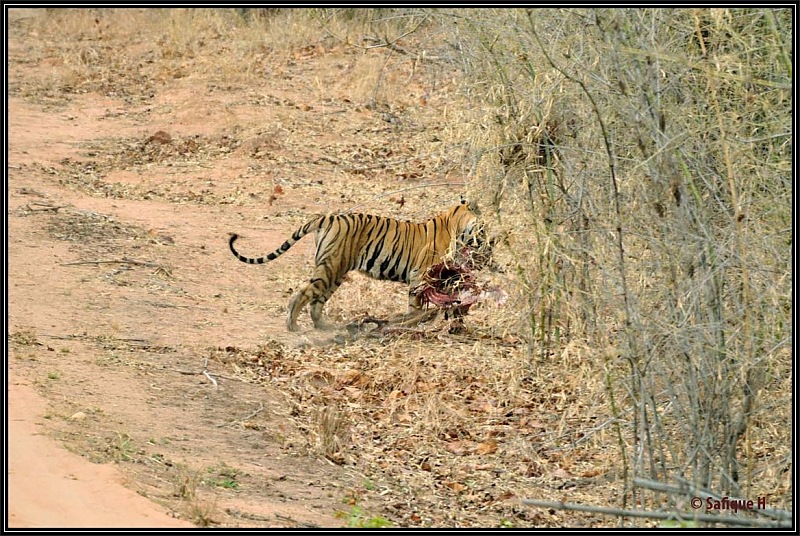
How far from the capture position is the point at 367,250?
8625 millimetres

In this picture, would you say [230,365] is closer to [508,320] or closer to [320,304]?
[320,304]

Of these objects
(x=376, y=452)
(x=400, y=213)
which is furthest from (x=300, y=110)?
(x=376, y=452)

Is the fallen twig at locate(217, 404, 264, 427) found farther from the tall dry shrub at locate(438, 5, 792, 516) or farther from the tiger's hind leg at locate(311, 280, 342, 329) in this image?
the tall dry shrub at locate(438, 5, 792, 516)

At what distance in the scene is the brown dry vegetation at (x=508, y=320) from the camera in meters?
5.05

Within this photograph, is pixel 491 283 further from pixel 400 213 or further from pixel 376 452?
pixel 400 213

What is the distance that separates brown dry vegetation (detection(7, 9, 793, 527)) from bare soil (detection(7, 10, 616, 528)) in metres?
0.03

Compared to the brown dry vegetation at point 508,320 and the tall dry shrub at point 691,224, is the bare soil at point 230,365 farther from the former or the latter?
the tall dry shrub at point 691,224

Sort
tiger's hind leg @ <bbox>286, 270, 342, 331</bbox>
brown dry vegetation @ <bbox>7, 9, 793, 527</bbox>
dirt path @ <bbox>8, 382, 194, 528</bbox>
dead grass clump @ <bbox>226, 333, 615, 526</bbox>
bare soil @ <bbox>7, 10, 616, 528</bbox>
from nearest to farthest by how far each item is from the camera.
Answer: dirt path @ <bbox>8, 382, 194, 528</bbox>, brown dry vegetation @ <bbox>7, 9, 793, 527</bbox>, bare soil @ <bbox>7, 10, 616, 528</bbox>, dead grass clump @ <bbox>226, 333, 615, 526</bbox>, tiger's hind leg @ <bbox>286, 270, 342, 331</bbox>

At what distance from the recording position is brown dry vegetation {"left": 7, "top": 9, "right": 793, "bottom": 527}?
199 inches

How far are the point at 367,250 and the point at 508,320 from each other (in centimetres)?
164

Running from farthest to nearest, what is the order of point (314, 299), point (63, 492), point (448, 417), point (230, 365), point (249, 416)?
point (314, 299)
point (230, 365)
point (448, 417)
point (249, 416)
point (63, 492)

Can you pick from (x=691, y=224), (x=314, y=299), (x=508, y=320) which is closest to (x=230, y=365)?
(x=314, y=299)

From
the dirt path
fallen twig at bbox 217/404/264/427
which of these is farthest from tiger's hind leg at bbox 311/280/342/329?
the dirt path

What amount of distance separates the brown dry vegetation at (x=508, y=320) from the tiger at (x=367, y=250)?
30cm
